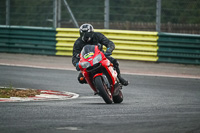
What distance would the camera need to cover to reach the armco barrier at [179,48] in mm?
17358

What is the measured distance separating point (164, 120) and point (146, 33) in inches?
446

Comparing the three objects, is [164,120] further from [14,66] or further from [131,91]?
[14,66]

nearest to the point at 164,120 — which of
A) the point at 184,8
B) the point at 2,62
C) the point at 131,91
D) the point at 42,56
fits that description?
the point at 131,91

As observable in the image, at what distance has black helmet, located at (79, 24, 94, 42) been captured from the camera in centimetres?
980

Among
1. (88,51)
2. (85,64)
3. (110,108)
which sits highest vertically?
(88,51)

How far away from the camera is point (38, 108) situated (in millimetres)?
8352

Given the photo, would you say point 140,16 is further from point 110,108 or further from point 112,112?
point 112,112

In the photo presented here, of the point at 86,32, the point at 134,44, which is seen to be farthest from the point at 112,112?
the point at 134,44

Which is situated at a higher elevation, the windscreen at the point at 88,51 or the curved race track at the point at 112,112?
the windscreen at the point at 88,51

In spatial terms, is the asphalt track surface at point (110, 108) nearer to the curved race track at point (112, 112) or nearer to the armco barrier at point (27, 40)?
the curved race track at point (112, 112)

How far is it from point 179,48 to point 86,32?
8.34m

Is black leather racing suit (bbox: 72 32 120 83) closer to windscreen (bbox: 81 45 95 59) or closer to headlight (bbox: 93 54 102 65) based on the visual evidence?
windscreen (bbox: 81 45 95 59)

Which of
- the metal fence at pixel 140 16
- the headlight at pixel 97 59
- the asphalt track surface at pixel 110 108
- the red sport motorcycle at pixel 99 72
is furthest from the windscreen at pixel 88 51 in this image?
the metal fence at pixel 140 16

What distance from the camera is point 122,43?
61.2 ft
